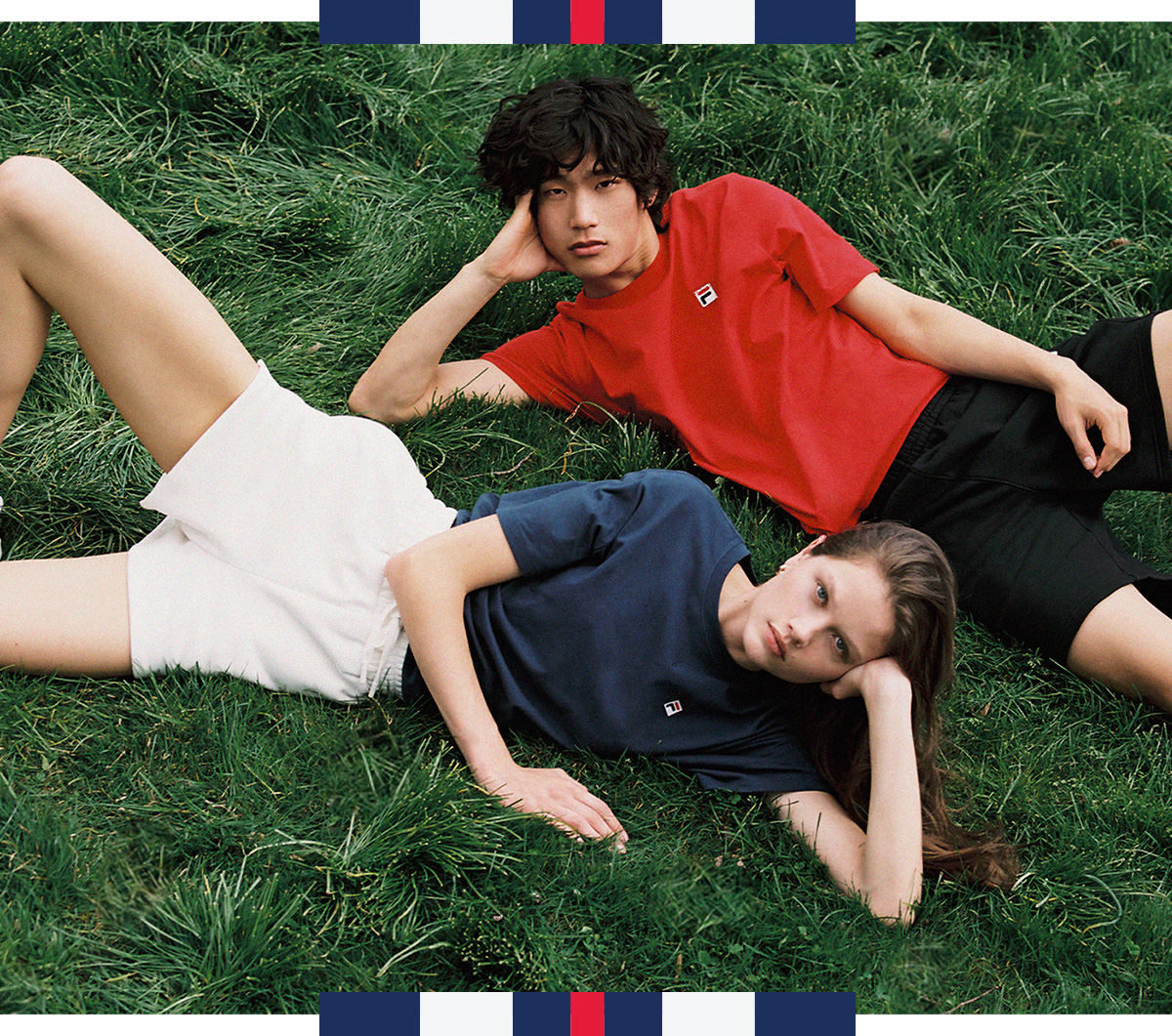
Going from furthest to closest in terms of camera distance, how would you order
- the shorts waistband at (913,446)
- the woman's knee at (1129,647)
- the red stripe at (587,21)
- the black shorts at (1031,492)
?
the red stripe at (587,21) → the shorts waistband at (913,446) → the black shorts at (1031,492) → the woman's knee at (1129,647)

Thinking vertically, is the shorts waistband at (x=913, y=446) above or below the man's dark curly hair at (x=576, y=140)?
below

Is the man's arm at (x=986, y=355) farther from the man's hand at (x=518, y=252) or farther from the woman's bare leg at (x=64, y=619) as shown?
the woman's bare leg at (x=64, y=619)

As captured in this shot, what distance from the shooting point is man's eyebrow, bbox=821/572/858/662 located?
8.95 feet

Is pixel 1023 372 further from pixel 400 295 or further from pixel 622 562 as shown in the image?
pixel 400 295

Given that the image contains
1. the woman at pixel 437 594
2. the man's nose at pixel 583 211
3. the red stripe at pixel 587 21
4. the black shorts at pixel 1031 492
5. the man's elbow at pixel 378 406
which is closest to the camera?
the woman at pixel 437 594

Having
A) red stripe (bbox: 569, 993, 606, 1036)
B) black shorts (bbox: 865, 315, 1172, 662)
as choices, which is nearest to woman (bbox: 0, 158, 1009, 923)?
red stripe (bbox: 569, 993, 606, 1036)

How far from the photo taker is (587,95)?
356cm

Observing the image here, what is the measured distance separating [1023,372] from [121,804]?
2.76 metres

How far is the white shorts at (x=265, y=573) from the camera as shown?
2877 mm

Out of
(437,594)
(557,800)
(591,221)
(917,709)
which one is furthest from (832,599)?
(591,221)

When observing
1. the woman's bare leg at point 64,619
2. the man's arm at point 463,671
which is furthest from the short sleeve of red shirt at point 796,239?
the woman's bare leg at point 64,619

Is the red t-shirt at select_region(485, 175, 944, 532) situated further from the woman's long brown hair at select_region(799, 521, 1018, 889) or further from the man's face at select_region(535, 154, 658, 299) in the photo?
the woman's long brown hair at select_region(799, 521, 1018, 889)

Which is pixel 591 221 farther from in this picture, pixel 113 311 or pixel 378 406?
pixel 113 311

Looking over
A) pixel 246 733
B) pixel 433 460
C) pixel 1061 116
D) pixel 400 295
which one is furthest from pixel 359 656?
pixel 1061 116
